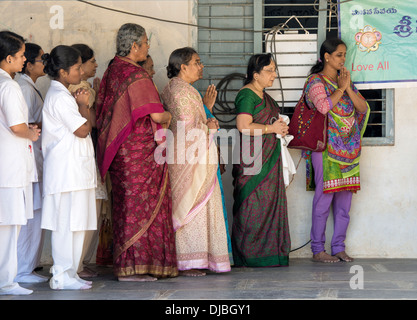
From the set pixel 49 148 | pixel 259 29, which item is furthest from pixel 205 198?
pixel 259 29

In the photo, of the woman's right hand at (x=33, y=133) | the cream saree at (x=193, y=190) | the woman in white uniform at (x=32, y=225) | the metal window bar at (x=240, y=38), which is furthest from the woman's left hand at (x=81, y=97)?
the metal window bar at (x=240, y=38)

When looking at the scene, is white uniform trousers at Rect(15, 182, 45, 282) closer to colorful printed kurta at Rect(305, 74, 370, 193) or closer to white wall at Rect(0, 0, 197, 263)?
white wall at Rect(0, 0, 197, 263)

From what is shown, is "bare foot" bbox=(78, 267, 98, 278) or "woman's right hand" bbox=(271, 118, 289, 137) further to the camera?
"woman's right hand" bbox=(271, 118, 289, 137)

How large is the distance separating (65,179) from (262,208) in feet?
6.20

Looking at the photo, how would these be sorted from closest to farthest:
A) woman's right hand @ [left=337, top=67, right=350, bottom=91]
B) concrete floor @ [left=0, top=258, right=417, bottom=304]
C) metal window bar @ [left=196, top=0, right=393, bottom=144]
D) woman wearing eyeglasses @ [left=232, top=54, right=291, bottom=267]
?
1. concrete floor @ [left=0, top=258, right=417, bottom=304]
2. woman wearing eyeglasses @ [left=232, top=54, right=291, bottom=267]
3. woman's right hand @ [left=337, top=67, right=350, bottom=91]
4. metal window bar @ [left=196, top=0, right=393, bottom=144]

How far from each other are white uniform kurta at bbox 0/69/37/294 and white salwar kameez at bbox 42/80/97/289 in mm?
229

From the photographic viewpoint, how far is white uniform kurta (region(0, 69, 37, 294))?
14.9 feet

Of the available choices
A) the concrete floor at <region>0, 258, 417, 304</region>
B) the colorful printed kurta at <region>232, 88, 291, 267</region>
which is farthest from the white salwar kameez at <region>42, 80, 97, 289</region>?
the colorful printed kurta at <region>232, 88, 291, 267</region>

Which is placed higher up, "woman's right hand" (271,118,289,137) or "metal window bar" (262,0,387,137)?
"metal window bar" (262,0,387,137)

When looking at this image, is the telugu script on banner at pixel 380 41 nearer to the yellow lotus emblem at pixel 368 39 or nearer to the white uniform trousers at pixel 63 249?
the yellow lotus emblem at pixel 368 39

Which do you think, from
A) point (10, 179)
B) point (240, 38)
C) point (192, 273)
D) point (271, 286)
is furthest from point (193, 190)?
point (240, 38)

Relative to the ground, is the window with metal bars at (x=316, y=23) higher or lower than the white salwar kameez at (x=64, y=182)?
higher

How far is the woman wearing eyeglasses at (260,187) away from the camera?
5922 millimetres

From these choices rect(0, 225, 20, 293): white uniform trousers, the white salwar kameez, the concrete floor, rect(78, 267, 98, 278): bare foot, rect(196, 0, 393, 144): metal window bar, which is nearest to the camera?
the concrete floor
